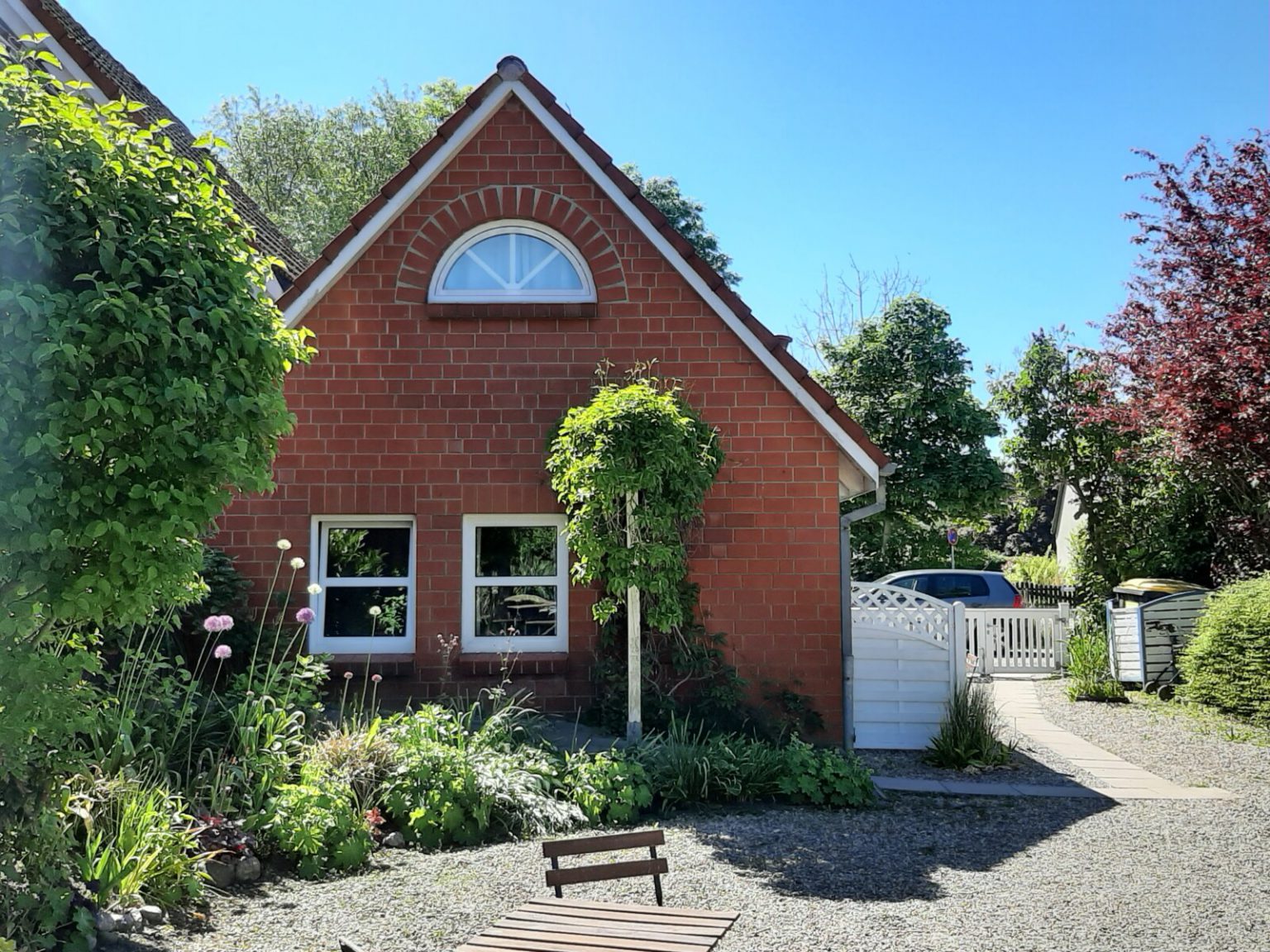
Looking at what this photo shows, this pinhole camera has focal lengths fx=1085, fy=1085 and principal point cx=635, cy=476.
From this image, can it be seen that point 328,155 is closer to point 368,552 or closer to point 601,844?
point 368,552

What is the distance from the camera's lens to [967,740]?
1042 centimetres

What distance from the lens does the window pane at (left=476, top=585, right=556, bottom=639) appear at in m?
10.8

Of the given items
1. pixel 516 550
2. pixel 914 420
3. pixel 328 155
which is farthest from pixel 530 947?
pixel 328 155

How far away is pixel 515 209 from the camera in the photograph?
35.7 feet

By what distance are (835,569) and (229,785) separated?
6.04m

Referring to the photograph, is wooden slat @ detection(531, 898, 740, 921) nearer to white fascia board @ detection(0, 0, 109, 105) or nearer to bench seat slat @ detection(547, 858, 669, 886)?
bench seat slat @ detection(547, 858, 669, 886)

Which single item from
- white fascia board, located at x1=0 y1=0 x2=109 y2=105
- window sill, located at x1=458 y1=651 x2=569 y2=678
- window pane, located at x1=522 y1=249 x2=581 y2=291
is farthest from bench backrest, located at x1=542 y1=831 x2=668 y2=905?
white fascia board, located at x1=0 y1=0 x2=109 y2=105

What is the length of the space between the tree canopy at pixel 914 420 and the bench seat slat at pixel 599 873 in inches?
791

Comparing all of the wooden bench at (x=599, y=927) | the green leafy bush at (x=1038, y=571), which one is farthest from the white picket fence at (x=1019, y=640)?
the wooden bench at (x=599, y=927)

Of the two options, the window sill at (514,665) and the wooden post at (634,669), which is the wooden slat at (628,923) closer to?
the wooden post at (634,669)

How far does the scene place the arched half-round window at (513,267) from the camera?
10.9 metres

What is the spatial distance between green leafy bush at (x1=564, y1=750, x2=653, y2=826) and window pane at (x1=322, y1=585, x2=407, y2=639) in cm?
313

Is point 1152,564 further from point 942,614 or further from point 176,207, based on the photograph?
point 176,207

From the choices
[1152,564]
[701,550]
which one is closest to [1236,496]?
[1152,564]
